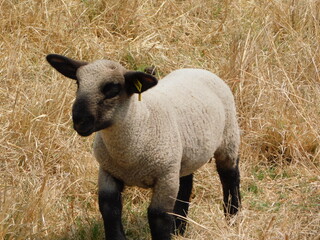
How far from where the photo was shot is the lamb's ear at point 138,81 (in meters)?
4.60

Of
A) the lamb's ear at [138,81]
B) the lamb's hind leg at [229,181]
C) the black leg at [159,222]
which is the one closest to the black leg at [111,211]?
the black leg at [159,222]

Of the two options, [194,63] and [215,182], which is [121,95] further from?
[194,63]

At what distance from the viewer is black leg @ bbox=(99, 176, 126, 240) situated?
16.0ft

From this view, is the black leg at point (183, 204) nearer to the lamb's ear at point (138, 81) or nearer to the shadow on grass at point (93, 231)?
the shadow on grass at point (93, 231)

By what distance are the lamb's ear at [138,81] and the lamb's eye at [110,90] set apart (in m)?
0.09

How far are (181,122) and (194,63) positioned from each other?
3088 mm

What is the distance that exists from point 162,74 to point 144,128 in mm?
3114

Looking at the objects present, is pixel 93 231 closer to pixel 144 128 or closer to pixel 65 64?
pixel 144 128

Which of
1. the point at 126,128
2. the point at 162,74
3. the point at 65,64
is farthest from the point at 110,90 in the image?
the point at 162,74

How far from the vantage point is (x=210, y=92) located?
5648 mm

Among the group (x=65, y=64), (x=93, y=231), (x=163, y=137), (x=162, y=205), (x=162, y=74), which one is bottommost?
(x=93, y=231)

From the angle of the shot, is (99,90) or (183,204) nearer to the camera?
(99,90)

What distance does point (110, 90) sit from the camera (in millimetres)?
4543

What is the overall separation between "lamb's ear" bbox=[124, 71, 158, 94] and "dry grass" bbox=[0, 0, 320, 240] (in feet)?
3.63
